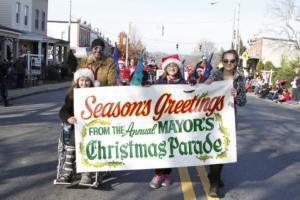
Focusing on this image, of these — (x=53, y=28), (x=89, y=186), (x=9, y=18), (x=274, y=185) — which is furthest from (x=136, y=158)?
(x=53, y=28)

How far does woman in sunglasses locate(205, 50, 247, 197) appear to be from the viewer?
20.4 feet

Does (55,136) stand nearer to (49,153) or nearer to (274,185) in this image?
(49,153)

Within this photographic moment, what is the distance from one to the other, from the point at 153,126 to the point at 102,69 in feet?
4.21

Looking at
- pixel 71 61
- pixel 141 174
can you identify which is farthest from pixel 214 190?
pixel 71 61

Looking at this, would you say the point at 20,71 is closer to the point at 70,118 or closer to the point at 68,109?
the point at 68,109

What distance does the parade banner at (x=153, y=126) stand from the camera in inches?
237

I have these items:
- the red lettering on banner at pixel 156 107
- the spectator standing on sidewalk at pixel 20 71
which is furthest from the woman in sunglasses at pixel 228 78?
the spectator standing on sidewalk at pixel 20 71

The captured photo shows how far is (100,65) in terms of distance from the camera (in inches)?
273

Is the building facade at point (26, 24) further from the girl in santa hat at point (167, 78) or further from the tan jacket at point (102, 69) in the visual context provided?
the girl in santa hat at point (167, 78)

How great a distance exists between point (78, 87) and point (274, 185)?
3.09 metres

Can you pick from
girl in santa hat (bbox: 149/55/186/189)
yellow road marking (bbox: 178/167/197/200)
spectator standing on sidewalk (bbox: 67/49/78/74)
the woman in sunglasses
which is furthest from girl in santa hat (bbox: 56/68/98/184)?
spectator standing on sidewalk (bbox: 67/49/78/74)

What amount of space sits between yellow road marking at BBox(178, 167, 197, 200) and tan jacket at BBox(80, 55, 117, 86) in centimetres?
172

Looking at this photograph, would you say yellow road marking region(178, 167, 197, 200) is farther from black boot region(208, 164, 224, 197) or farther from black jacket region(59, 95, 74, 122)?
black jacket region(59, 95, 74, 122)

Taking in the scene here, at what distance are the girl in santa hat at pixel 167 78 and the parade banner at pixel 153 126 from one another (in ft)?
1.03
